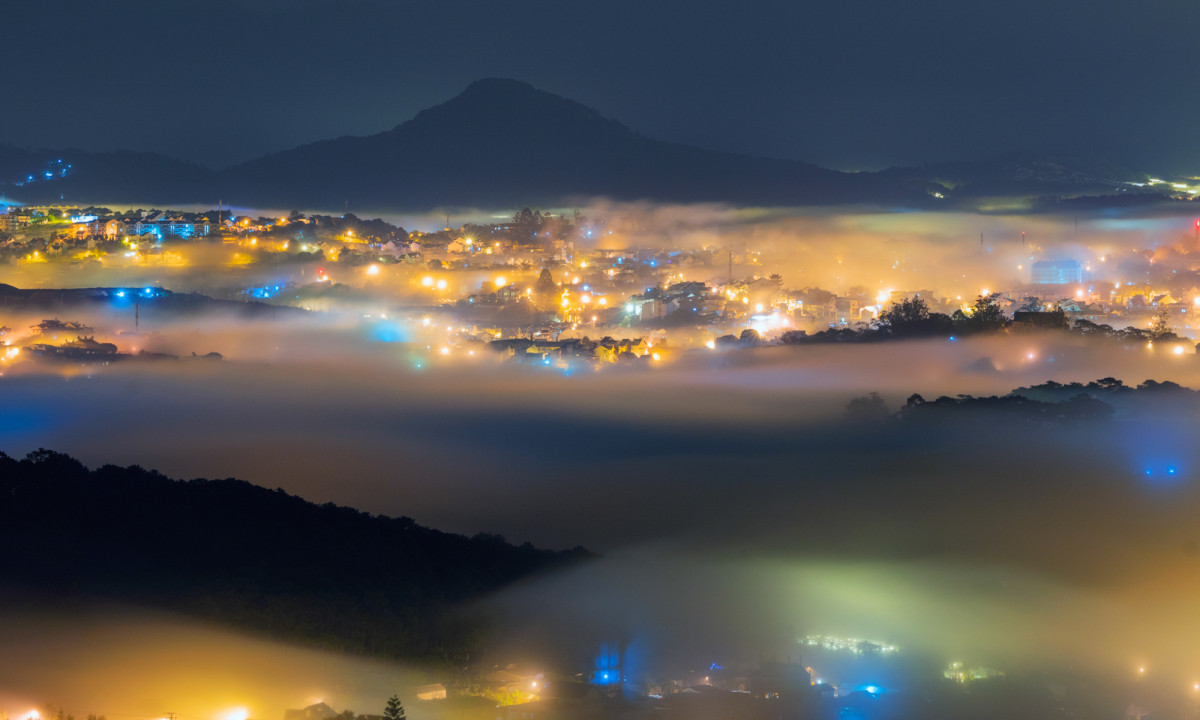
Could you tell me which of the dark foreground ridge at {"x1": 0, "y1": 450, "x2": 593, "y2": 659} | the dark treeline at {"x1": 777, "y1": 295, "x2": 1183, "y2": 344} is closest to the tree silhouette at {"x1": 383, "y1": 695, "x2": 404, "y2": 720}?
the dark foreground ridge at {"x1": 0, "y1": 450, "x2": 593, "y2": 659}

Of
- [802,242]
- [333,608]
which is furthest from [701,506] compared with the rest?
[802,242]

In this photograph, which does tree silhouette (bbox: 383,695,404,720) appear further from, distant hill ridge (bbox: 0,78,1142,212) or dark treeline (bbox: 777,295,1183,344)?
distant hill ridge (bbox: 0,78,1142,212)

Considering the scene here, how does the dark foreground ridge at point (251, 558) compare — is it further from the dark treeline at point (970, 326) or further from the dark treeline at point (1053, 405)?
the dark treeline at point (970, 326)

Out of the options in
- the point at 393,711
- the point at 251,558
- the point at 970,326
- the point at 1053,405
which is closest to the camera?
the point at 393,711

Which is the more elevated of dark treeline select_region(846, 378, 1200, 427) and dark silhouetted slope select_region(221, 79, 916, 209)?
dark silhouetted slope select_region(221, 79, 916, 209)

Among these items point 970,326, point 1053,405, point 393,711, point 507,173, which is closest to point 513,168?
point 507,173

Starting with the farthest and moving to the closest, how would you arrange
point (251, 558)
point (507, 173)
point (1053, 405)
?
point (507, 173)
point (1053, 405)
point (251, 558)

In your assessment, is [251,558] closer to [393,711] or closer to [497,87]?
[393,711]

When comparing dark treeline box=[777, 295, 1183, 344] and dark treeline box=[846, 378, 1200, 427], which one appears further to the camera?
dark treeline box=[777, 295, 1183, 344]

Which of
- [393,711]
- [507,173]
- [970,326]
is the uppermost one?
[507,173]
